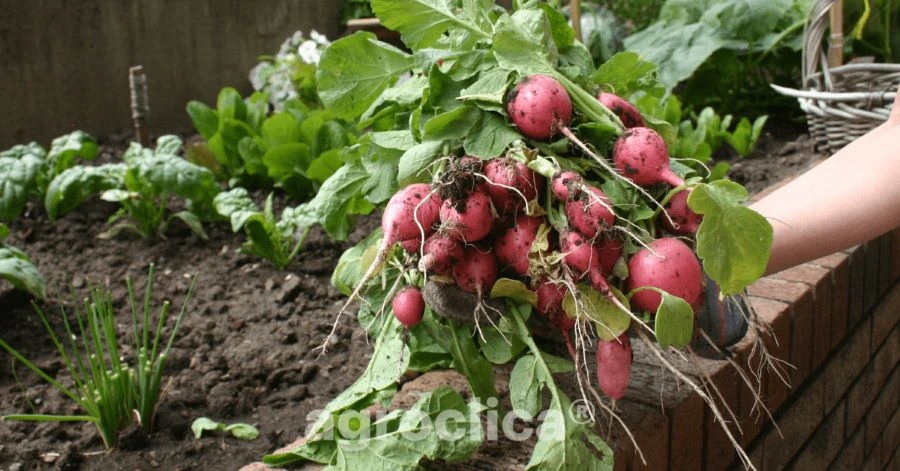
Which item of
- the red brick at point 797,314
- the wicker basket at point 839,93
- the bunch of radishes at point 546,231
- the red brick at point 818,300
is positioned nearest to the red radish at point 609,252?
the bunch of radishes at point 546,231

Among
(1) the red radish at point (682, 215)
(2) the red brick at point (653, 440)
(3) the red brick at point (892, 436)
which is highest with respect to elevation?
(1) the red radish at point (682, 215)

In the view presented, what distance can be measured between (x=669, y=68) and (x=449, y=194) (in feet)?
6.98

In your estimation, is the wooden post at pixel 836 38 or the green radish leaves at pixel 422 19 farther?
the wooden post at pixel 836 38

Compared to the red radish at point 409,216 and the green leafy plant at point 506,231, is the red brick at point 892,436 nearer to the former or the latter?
the green leafy plant at point 506,231

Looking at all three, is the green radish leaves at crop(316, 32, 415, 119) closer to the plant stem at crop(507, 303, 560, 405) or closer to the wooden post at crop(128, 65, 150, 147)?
the plant stem at crop(507, 303, 560, 405)

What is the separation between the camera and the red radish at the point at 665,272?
960 millimetres

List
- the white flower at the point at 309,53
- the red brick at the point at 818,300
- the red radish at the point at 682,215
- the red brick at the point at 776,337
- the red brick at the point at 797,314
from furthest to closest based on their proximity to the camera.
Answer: the white flower at the point at 309,53 < the red brick at the point at 818,300 < the red brick at the point at 797,314 < the red brick at the point at 776,337 < the red radish at the point at 682,215

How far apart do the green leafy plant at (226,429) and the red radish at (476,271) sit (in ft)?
1.80

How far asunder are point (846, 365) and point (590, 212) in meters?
1.27

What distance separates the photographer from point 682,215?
1023 millimetres

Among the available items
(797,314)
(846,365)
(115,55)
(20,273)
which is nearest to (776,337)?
(797,314)

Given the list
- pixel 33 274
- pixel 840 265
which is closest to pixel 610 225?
pixel 840 265

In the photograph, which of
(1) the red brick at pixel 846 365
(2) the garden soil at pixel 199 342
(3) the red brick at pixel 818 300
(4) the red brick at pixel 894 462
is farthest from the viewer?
(4) the red brick at pixel 894 462

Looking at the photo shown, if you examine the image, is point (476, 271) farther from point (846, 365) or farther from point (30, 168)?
point (30, 168)
